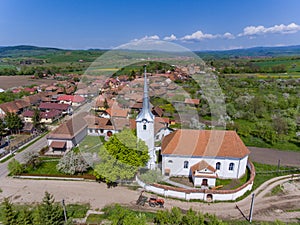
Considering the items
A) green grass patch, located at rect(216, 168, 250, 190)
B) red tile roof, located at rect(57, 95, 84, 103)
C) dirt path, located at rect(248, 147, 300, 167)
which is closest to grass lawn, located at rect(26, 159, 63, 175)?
green grass patch, located at rect(216, 168, 250, 190)

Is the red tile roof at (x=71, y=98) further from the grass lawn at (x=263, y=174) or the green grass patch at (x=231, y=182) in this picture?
the grass lawn at (x=263, y=174)

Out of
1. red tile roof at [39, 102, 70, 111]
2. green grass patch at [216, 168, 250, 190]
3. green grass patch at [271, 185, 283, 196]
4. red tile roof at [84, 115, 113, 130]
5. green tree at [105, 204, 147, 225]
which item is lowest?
green grass patch at [271, 185, 283, 196]

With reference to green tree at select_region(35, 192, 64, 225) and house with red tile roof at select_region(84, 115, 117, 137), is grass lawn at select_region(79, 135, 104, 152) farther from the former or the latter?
green tree at select_region(35, 192, 64, 225)

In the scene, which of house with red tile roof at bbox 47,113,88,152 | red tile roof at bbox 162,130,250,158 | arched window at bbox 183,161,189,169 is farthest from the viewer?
house with red tile roof at bbox 47,113,88,152

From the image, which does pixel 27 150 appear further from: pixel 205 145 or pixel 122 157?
pixel 205 145

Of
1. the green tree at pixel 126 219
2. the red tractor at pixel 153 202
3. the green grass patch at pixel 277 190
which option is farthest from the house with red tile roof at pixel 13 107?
the green grass patch at pixel 277 190

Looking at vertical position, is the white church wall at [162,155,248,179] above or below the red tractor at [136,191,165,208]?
above

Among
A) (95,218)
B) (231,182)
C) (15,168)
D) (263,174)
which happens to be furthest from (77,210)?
(263,174)

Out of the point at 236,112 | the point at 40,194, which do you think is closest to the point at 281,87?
the point at 236,112
